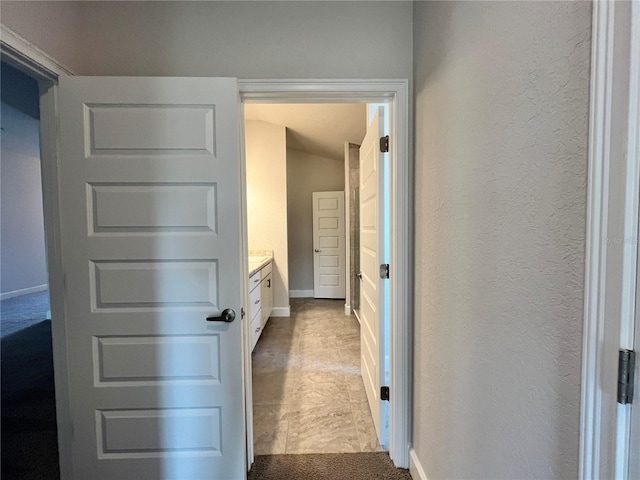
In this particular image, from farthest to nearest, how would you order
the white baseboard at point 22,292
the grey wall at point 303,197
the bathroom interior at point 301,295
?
the grey wall at point 303,197
the white baseboard at point 22,292
the bathroom interior at point 301,295

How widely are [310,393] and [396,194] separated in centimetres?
174

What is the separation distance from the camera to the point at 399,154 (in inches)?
58.7

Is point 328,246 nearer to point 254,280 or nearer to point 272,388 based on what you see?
point 254,280

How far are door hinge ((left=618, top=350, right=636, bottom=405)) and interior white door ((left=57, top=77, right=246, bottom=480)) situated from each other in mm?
1266

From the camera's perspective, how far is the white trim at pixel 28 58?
3.44ft

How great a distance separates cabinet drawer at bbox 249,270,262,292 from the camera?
9.45 ft

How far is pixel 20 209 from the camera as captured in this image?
207 inches

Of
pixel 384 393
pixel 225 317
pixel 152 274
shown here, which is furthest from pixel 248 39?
pixel 384 393

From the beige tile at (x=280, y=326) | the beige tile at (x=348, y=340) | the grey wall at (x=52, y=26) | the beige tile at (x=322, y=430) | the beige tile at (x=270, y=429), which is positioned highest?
the grey wall at (x=52, y=26)

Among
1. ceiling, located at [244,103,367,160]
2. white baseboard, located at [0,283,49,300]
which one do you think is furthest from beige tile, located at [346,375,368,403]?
white baseboard, located at [0,283,49,300]

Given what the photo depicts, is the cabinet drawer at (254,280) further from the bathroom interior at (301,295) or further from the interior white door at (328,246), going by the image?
the interior white door at (328,246)

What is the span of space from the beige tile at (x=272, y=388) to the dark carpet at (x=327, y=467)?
0.55m

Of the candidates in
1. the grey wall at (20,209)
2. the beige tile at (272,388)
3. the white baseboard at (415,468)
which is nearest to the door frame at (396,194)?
the white baseboard at (415,468)

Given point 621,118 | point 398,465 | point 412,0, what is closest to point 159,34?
point 412,0
